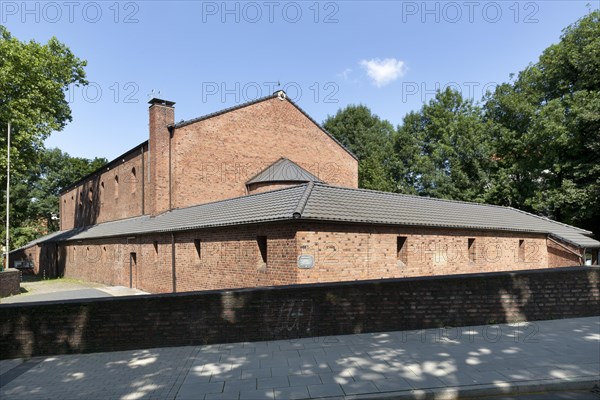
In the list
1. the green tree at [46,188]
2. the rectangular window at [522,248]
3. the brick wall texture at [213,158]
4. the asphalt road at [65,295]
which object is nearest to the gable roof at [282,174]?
the brick wall texture at [213,158]

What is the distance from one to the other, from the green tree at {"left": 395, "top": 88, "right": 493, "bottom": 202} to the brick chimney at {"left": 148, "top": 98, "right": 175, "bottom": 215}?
24380 millimetres

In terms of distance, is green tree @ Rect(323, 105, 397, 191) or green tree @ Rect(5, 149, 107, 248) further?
green tree @ Rect(5, 149, 107, 248)

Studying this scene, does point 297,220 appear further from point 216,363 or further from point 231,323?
point 216,363

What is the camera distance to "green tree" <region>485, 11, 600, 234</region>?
2506 cm

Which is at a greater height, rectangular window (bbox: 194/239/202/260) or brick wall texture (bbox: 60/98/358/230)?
brick wall texture (bbox: 60/98/358/230)

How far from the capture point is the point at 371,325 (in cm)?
822

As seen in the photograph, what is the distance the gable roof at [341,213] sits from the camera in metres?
11.4

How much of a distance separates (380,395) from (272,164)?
777 inches

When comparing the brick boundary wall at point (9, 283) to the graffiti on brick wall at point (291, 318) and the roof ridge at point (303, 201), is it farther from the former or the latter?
the graffiti on brick wall at point (291, 318)

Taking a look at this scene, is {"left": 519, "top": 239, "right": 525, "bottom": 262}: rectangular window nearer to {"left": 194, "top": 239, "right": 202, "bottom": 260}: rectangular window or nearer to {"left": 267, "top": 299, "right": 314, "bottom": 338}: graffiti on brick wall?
{"left": 267, "top": 299, "right": 314, "bottom": 338}: graffiti on brick wall

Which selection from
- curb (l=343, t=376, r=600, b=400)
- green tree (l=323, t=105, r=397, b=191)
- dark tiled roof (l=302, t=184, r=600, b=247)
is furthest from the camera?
green tree (l=323, t=105, r=397, b=191)

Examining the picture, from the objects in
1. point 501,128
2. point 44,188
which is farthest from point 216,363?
point 44,188

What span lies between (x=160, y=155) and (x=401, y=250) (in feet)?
46.4

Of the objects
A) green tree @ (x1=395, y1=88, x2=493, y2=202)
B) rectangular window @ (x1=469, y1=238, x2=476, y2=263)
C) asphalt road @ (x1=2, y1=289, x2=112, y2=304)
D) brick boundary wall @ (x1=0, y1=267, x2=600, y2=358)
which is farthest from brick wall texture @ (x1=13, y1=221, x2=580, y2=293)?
green tree @ (x1=395, y1=88, x2=493, y2=202)
